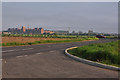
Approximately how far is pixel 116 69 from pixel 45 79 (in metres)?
4.81

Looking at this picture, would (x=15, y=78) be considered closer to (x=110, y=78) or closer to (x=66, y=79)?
(x=66, y=79)

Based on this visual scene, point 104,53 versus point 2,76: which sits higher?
point 104,53

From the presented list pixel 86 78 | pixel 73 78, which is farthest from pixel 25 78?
pixel 86 78

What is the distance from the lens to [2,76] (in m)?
6.79

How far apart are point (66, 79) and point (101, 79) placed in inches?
68.4

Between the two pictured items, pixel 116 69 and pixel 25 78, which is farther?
pixel 116 69

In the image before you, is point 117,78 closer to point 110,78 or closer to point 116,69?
point 110,78

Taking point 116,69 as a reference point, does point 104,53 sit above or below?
above

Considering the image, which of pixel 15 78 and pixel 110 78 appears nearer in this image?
pixel 15 78

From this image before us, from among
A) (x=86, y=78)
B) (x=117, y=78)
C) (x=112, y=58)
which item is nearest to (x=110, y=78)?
(x=117, y=78)

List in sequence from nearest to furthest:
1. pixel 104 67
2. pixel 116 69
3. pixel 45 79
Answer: pixel 45 79 → pixel 116 69 → pixel 104 67

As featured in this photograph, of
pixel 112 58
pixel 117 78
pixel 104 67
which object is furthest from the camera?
pixel 112 58

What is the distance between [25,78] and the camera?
6473 mm

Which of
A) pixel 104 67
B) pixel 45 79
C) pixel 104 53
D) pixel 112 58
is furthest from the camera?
pixel 104 53
